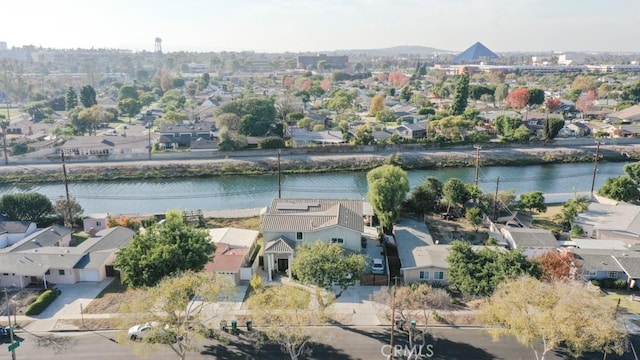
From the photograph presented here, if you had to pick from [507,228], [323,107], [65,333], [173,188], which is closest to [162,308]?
[65,333]

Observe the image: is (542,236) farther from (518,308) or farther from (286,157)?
(286,157)

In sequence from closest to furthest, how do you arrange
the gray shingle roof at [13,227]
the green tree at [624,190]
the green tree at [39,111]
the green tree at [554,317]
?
the green tree at [554,317]
the gray shingle roof at [13,227]
the green tree at [624,190]
the green tree at [39,111]

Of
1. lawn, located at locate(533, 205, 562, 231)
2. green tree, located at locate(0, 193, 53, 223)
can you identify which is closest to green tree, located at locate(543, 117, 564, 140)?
lawn, located at locate(533, 205, 562, 231)

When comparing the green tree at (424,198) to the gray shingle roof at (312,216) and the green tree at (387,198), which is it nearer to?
the green tree at (387,198)

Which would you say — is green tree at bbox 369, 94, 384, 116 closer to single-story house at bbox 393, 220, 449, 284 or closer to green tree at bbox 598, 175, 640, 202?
green tree at bbox 598, 175, 640, 202

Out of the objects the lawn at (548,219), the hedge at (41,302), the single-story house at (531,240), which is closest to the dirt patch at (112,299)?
the hedge at (41,302)

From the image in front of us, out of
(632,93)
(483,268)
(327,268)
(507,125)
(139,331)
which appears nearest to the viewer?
(139,331)

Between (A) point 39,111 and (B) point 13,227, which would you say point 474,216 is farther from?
(A) point 39,111

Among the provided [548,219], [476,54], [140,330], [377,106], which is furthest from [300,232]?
[476,54]
